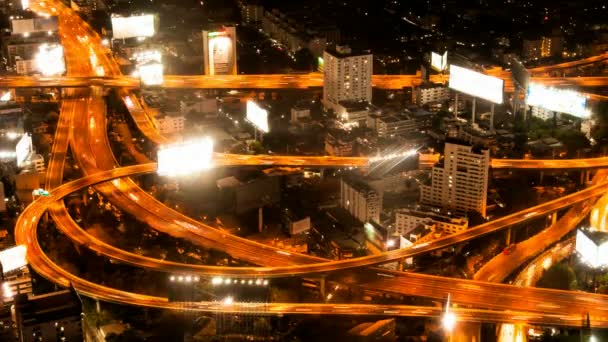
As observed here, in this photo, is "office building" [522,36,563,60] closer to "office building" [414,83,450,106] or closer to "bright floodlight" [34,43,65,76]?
"office building" [414,83,450,106]

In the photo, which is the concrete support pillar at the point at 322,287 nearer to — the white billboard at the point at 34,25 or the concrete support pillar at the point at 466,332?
the concrete support pillar at the point at 466,332

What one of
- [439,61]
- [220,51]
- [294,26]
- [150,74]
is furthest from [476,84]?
[294,26]

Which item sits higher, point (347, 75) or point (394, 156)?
point (347, 75)

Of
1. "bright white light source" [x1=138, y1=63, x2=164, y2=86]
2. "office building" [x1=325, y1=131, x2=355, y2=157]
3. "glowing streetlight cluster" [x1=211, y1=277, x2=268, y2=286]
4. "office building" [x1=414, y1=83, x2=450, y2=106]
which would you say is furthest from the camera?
"bright white light source" [x1=138, y1=63, x2=164, y2=86]

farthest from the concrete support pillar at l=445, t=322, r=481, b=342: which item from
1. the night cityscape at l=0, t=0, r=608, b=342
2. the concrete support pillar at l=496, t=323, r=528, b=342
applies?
the concrete support pillar at l=496, t=323, r=528, b=342

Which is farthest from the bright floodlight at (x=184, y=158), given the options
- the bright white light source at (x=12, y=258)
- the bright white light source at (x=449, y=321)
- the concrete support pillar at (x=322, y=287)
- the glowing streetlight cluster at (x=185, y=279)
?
the bright white light source at (x=449, y=321)

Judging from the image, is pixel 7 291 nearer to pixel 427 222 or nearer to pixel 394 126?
pixel 427 222
